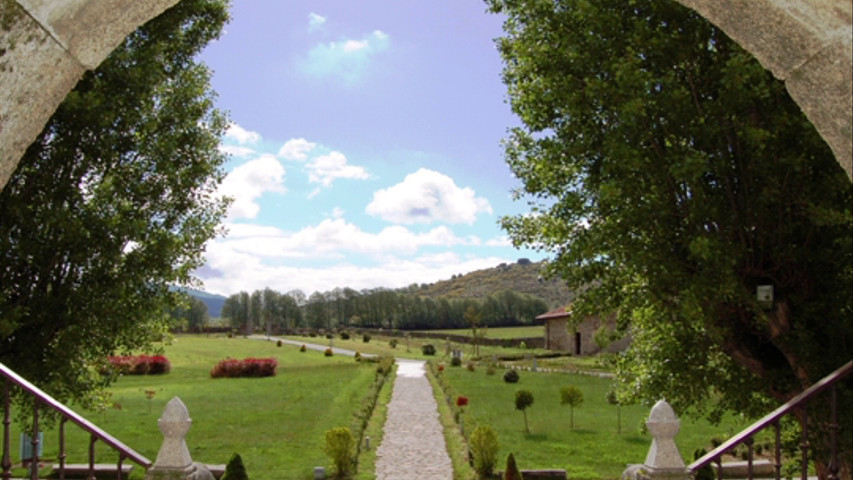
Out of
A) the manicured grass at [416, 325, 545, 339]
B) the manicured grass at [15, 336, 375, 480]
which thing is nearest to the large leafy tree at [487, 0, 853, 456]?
the manicured grass at [15, 336, 375, 480]

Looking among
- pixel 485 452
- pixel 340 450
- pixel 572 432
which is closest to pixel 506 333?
pixel 572 432

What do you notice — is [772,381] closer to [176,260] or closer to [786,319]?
[786,319]

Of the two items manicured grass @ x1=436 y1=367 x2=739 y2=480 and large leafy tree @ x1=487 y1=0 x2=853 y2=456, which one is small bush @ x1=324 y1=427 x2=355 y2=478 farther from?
large leafy tree @ x1=487 y1=0 x2=853 y2=456

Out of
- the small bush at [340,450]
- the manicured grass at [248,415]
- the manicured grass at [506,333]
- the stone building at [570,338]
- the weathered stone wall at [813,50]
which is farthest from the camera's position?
the manicured grass at [506,333]

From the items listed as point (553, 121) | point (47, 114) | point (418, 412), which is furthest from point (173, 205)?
point (418, 412)

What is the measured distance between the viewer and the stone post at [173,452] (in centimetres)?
604

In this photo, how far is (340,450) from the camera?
53.7ft

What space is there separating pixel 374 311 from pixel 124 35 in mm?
135726

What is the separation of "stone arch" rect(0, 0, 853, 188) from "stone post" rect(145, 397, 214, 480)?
11.7ft

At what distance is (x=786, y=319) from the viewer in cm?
802

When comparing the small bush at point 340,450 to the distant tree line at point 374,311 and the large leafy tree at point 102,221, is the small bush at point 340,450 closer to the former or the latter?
the large leafy tree at point 102,221

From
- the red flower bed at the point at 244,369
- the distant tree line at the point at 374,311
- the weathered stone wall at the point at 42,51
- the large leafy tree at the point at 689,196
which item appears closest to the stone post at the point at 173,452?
the weathered stone wall at the point at 42,51

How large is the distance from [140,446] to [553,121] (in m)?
16.4

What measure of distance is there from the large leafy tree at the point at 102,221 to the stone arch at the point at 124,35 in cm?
822
